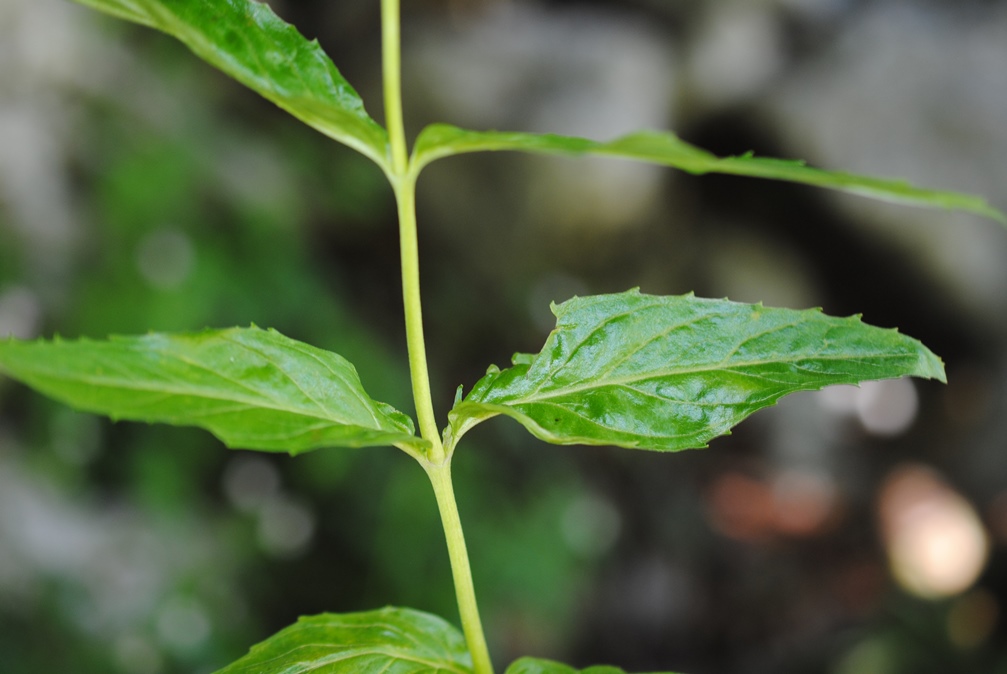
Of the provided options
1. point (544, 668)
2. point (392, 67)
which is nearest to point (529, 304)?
point (544, 668)

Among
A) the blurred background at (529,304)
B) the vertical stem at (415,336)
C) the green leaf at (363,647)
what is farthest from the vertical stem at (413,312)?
the blurred background at (529,304)

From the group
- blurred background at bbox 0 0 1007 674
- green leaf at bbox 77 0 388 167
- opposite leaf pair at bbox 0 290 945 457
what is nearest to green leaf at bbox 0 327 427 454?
opposite leaf pair at bbox 0 290 945 457

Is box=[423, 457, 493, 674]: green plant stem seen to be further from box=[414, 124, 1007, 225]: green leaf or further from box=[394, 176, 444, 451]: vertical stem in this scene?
box=[414, 124, 1007, 225]: green leaf

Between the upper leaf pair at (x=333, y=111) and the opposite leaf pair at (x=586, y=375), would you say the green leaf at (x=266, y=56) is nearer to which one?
the upper leaf pair at (x=333, y=111)

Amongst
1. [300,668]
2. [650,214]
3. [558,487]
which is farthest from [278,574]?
[300,668]

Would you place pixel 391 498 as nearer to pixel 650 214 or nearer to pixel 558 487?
pixel 558 487
